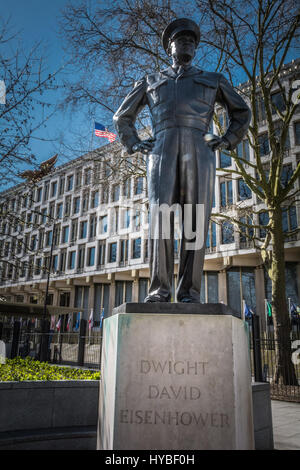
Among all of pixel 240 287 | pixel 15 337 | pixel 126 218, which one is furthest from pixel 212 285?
pixel 15 337

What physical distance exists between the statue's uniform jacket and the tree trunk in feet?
31.1

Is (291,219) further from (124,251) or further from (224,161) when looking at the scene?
(124,251)

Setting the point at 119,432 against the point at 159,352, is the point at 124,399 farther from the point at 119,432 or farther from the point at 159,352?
the point at 159,352

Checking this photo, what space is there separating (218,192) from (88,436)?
28.3m

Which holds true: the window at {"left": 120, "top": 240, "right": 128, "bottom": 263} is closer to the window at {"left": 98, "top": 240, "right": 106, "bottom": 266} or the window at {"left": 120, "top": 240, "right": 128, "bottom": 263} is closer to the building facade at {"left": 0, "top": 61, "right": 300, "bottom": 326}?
the building facade at {"left": 0, "top": 61, "right": 300, "bottom": 326}

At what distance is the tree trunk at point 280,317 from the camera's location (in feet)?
38.1

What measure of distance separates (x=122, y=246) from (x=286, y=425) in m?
33.3

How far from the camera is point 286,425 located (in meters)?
7.09

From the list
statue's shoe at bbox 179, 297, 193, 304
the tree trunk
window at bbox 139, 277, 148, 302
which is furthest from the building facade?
statue's shoe at bbox 179, 297, 193, 304

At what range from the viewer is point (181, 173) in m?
3.37

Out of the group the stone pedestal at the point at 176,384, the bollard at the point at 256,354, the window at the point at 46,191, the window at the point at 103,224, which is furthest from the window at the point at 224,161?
the stone pedestal at the point at 176,384

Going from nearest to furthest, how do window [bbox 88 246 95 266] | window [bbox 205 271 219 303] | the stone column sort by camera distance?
the stone column, window [bbox 205 271 219 303], window [bbox 88 246 95 266]

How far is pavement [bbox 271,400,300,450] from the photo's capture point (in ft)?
18.4
